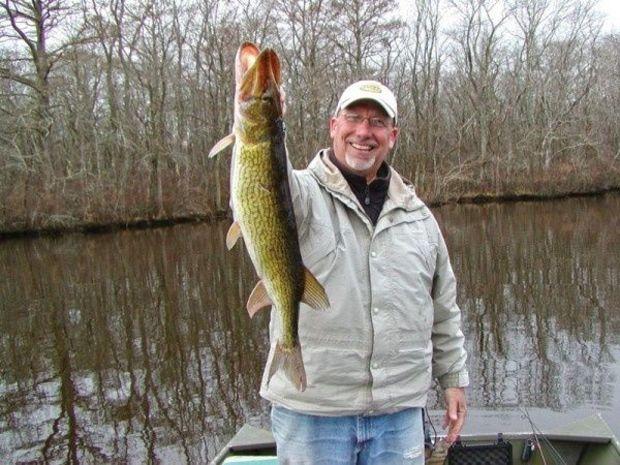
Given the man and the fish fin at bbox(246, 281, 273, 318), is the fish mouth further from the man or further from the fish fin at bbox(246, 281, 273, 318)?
the fish fin at bbox(246, 281, 273, 318)

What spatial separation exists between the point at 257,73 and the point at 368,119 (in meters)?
0.67

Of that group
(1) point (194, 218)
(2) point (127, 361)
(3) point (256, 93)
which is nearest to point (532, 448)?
(3) point (256, 93)

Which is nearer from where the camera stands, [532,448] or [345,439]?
[345,439]

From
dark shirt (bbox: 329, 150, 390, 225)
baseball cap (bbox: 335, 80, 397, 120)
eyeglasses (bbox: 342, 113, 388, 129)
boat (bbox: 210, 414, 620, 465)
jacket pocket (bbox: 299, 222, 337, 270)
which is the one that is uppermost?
baseball cap (bbox: 335, 80, 397, 120)

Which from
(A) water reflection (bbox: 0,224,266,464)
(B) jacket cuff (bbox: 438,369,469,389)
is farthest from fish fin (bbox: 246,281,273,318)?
(A) water reflection (bbox: 0,224,266,464)

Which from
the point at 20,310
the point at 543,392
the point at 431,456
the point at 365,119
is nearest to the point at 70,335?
the point at 20,310

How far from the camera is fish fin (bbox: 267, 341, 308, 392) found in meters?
2.32

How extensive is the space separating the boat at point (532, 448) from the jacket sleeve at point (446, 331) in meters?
1.99

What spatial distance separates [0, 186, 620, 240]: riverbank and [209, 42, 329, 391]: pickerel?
83.8 feet

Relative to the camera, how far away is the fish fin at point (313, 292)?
2307 mm

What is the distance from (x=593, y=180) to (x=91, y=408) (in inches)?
1269

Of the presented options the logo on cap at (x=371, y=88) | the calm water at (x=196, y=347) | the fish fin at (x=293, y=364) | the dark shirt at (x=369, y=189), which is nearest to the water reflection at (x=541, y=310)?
the calm water at (x=196, y=347)

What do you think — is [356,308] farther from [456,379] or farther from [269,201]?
[456,379]

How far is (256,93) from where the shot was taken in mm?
2031
